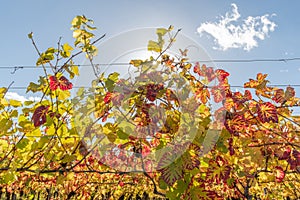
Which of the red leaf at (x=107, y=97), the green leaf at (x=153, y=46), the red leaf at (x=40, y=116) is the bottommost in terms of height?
the red leaf at (x=40, y=116)

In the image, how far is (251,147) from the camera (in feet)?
6.92

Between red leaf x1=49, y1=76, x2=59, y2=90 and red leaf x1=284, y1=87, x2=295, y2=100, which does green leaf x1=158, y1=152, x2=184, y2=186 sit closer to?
red leaf x1=49, y1=76, x2=59, y2=90

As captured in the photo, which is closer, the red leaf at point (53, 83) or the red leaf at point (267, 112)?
the red leaf at point (267, 112)

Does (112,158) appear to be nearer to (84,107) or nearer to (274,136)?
(84,107)

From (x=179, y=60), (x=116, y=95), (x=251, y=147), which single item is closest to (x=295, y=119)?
(x=251, y=147)

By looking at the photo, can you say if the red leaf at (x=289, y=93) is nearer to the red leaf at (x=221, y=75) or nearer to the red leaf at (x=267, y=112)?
the red leaf at (x=267, y=112)

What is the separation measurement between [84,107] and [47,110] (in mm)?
251

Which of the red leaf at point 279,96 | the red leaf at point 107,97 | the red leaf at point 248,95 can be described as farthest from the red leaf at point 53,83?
the red leaf at point 279,96

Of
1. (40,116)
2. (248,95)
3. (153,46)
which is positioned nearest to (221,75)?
(248,95)

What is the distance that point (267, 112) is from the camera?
1.80 meters

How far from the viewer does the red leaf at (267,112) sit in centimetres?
178

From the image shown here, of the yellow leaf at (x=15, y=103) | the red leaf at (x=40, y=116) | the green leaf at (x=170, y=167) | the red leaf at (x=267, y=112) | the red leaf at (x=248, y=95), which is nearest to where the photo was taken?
the green leaf at (x=170, y=167)

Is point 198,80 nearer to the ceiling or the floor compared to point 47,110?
nearer to the ceiling

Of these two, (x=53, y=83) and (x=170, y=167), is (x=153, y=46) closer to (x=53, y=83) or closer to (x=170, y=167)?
(x=53, y=83)
